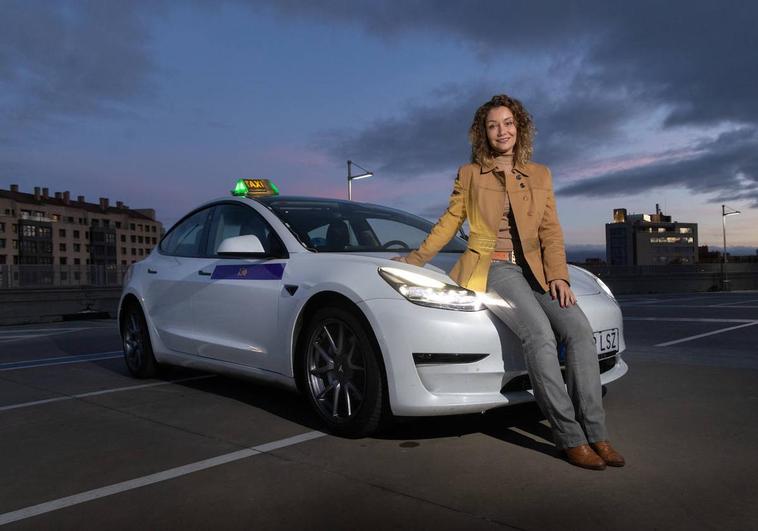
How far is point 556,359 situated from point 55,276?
2105 cm

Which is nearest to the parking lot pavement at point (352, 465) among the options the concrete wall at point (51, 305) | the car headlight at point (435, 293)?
the car headlight at point (435, 293)

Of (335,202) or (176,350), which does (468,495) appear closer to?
(335,202)

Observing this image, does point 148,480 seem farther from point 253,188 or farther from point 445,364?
point 253,188

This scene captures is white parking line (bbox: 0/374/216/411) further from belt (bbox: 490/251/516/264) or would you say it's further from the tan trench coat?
belt (bbox: 490/251/516/264)

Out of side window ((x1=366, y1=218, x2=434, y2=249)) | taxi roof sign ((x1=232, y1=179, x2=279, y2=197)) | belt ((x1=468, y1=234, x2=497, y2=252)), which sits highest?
taxi roof sign ((x1=232, y1=179, x2=279, y2=197))

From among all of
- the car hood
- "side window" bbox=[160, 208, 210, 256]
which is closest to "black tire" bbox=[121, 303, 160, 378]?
"side window" bbox=[160, 208, 210, 256]

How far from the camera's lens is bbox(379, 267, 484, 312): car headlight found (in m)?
3.42

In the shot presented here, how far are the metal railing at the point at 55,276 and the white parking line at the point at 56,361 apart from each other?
13.9 metres

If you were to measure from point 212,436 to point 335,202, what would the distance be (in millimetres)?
2002

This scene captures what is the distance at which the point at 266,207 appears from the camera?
15.7 ft

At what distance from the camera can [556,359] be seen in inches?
129

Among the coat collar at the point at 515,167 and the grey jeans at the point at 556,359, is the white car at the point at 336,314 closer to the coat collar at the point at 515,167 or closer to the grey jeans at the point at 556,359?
the grey jeans at the point at 556,359

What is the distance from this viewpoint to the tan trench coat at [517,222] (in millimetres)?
3502

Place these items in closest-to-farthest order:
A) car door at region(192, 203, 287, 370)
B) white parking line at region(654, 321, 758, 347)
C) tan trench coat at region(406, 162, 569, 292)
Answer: tan trench coat at region(406, 162, 569, 292) → car door at region(192, 203, 287, 370) → white parking line at region(654, 321, 758, 347)
